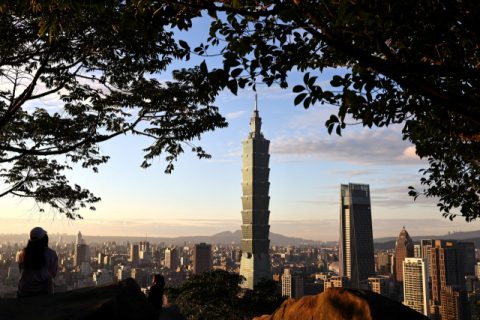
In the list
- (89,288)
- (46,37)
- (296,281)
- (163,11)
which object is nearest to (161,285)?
(89,288)

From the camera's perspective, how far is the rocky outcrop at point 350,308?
4535 millimetres

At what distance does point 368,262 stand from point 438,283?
2553cm

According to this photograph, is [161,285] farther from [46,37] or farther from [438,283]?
[438,283]

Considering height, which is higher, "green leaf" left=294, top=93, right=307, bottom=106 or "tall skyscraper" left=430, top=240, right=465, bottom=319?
"green leaf" left=294, top=93, right=307, bottom=106

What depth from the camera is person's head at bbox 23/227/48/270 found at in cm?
488

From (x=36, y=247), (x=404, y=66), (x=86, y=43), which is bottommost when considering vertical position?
(x=36, y=247)

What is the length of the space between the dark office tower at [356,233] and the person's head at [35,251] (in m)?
130

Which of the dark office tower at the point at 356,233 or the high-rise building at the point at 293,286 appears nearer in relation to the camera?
the high-rise building at the point at 293,286

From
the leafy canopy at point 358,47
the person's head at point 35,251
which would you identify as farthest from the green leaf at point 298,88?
the person's head at point 35,251

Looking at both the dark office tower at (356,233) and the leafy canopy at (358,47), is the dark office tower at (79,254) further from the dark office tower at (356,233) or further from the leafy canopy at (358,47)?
the leafy canopy at (358,47)

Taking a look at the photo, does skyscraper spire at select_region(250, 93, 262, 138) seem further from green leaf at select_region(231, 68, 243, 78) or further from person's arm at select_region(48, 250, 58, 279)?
green leaf at select_region(231, 68, 243, 78)

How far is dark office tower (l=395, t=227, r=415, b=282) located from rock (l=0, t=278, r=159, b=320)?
484 feet

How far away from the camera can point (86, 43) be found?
9070mm

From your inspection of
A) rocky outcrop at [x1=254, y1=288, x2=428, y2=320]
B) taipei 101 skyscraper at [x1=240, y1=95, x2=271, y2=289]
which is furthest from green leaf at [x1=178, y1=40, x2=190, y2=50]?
taipei 101 skyscraper at [x1=240, y1=95, x2=271, y2=289]
